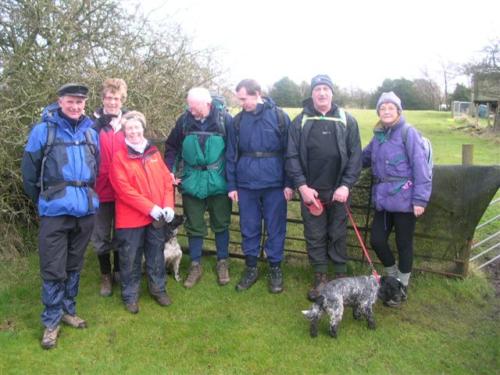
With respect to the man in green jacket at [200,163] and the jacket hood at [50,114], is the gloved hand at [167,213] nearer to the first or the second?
the man in green jacket at [200,163]

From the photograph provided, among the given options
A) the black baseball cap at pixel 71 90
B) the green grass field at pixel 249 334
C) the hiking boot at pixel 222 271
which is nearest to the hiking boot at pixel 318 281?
the green grass field at pixel 249 334

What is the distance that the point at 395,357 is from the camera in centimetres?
371

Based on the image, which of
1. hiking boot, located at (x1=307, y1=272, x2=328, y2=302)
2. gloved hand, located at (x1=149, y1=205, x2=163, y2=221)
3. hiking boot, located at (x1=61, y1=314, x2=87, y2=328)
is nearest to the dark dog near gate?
hiking boot, located at (x1=307, y1=272, x2=328, y2=302)

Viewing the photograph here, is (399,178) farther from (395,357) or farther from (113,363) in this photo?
(113,363)

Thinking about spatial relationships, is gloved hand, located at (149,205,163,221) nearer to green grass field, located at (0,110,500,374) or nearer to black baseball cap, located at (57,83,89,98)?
green grass field, located at (0,110,500,374)

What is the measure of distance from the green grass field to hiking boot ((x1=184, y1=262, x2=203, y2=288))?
8 centimetres

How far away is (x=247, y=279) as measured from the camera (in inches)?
195

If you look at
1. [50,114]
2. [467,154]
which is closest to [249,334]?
[50,114]

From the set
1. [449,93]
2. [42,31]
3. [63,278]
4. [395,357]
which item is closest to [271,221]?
[395,357]

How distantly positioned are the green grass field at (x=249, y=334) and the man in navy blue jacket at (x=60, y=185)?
0.41 m

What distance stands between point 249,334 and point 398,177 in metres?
2.06

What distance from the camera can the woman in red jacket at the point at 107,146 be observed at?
4.19 meters

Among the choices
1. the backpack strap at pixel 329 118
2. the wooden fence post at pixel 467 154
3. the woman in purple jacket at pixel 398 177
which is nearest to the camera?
the woman in purple jacket at pixel 398 177

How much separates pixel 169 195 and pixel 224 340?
4.96 feet
